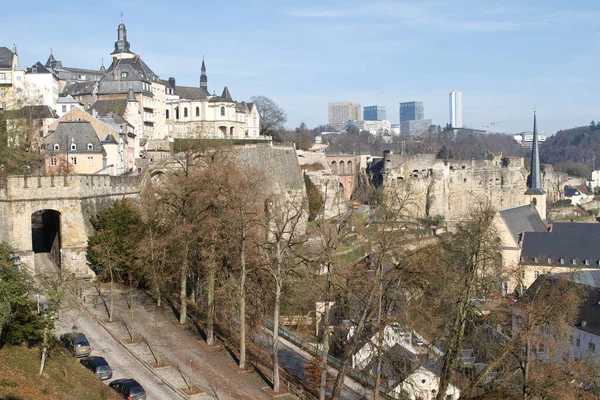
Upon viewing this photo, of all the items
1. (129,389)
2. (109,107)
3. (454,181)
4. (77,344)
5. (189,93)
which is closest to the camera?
(129,389)

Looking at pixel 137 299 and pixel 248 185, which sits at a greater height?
pixel 248 185

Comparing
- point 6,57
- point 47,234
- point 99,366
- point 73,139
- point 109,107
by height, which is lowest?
point 99,366

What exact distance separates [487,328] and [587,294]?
11.7 m

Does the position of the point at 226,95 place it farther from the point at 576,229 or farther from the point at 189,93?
the point at 576,229

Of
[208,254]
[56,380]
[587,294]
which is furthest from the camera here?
[587,294]

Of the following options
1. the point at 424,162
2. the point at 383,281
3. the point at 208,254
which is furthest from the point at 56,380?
the point at 424,162

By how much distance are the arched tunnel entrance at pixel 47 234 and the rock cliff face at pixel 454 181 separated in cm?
3532

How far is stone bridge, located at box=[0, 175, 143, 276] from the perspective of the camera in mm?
28172

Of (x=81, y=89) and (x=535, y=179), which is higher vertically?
(x=81, y=89)

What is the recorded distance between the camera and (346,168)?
A: 71.2m

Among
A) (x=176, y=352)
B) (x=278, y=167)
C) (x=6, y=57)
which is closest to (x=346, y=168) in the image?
(x=278, y=167)

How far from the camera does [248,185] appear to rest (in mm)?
26953

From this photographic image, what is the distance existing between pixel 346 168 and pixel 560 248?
94.5 ft

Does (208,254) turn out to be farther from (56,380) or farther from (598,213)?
(598,213)
